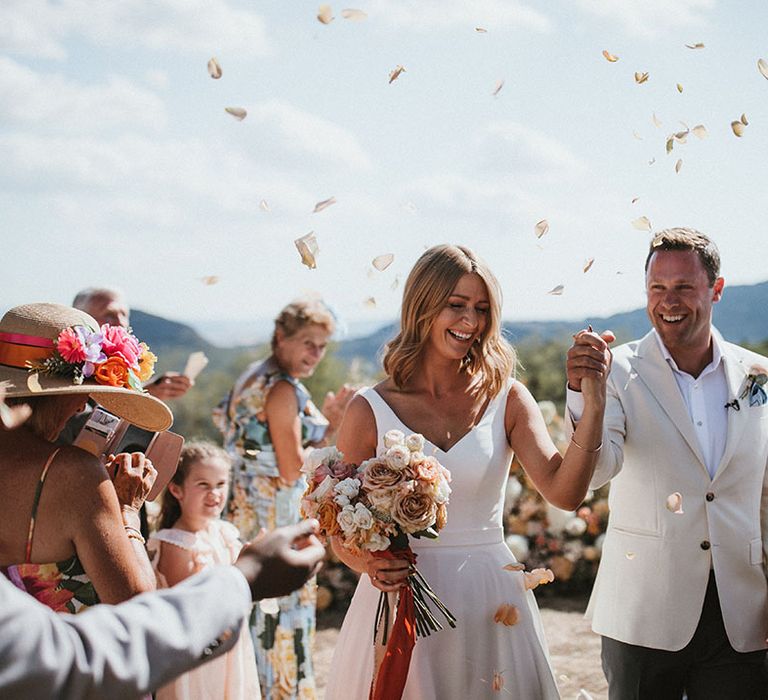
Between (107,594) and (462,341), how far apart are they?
1698 mm

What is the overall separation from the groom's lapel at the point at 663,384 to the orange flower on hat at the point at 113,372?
2186mm

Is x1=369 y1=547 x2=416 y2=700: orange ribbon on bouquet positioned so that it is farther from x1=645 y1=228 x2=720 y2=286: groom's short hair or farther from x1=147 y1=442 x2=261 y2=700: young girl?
x1=645 y1=228 x2=720 y2=286: groom's short hair

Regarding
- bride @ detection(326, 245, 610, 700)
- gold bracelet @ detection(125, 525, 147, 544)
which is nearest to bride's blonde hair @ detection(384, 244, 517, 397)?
bride @ detection(326, 245, 610, 700)

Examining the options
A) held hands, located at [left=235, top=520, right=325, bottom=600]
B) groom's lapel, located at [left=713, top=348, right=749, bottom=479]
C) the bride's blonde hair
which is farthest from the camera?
groom's lapel, located at [left=713, top=348, right=749, bottom=479]

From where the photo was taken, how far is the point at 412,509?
3.01 m

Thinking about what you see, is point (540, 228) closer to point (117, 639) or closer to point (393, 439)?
point (393, 439)

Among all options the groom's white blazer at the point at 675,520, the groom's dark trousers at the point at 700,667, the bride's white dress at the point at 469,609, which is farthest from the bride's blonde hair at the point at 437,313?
the groom's dark trousers at the point at 700,667

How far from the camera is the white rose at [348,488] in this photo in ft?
10.0

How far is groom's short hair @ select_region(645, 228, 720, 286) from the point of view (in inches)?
154

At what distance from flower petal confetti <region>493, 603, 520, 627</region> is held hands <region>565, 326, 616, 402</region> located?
2.65 ft

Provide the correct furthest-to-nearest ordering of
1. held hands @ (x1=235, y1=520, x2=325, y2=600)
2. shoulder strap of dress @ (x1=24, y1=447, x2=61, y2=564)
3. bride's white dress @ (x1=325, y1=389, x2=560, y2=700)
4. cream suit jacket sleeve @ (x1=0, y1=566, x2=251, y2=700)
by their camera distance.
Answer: bride's white dress @ (x1=325, y1=389, x2=560, y2=700) → shoulder strap of dress @ (x1=24, y1=447, x2=61, y2=564) → held hands @ (x1=235, y1=520, x2=325, y2=600) → cream suit jacket sleeve @ (x1=0, y1=566, x2=251, y2=700)

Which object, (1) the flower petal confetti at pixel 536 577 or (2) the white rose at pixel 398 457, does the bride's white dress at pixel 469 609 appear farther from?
(2) the white rose at pixel 398 457

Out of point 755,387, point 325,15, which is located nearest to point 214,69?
point 325,15

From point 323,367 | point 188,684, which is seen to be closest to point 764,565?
point 188,684
